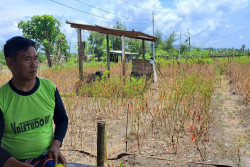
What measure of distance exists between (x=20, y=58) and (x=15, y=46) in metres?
0.08

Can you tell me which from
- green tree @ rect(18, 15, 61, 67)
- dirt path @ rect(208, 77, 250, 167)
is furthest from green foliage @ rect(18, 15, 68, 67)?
dirt path @ rect(208, 77, 250, 167)

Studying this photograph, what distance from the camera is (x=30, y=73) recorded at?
1.32m

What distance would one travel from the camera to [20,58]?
1291mm

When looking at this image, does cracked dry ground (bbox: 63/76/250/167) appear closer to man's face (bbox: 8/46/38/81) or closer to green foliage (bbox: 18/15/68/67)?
man's face (bbox: 8/46/38/81)

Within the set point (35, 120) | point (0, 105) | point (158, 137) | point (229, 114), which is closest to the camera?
point (0, 105)

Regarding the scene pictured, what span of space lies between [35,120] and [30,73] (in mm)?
291

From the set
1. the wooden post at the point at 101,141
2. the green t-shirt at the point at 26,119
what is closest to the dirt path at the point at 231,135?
the wooden post at the point at 101,141

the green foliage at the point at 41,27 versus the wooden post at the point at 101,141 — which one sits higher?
the green foliage at the point at 41,27

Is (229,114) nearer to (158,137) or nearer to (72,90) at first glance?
(158,137)

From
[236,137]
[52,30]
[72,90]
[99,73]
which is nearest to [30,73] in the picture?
[236,137]

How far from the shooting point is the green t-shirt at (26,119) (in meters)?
1.28

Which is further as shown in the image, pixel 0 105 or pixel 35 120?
pixel 35 120

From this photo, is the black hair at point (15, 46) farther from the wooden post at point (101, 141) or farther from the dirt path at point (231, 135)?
the dirt path at point (231, 135)

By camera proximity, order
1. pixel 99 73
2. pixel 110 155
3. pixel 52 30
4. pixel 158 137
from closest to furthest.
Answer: pixel 110 155 < pixel 158 137 < pixel 99 73 < pixel 52 30
